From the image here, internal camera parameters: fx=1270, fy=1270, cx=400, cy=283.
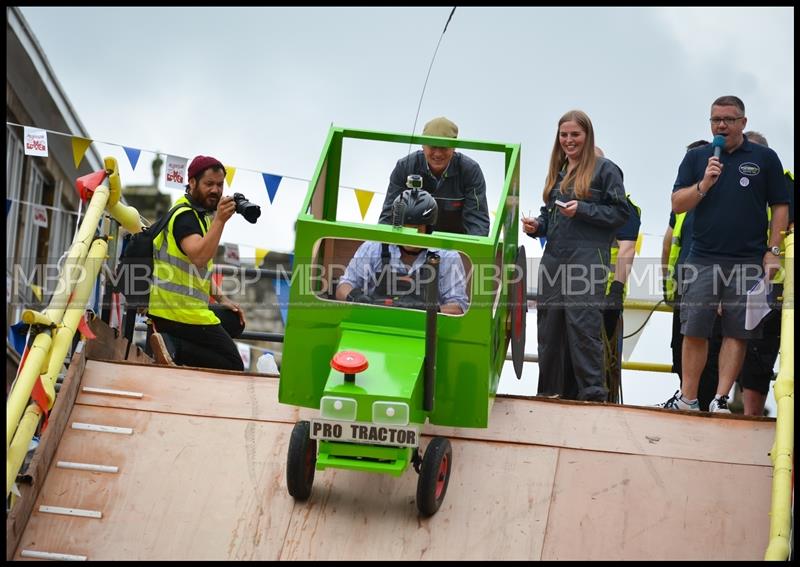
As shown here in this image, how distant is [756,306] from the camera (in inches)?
292

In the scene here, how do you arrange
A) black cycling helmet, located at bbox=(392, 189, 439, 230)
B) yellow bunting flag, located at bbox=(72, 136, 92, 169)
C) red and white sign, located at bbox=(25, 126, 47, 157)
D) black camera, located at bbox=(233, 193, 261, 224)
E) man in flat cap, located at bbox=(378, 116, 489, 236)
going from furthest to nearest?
yellow bunting flag, located at bbox=(72, 136, 92, 169) → red and white sign, located at bbox=(25, 126, 47, 157) → man in flat cap, located at bbox=(378, 116, 489, 236) → black camera, located at bbox=(233, 193, 261, 224) → black cycling helmet, located at bbox=(392, 189, 439, 230)

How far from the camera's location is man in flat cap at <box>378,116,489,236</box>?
26.6ft

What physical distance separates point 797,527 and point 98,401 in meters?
3.82

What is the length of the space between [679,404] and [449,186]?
6.54ft

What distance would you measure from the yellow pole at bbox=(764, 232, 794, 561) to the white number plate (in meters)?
1.71

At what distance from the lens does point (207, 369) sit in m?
7.45

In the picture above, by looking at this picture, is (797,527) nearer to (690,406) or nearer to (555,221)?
(690,406)

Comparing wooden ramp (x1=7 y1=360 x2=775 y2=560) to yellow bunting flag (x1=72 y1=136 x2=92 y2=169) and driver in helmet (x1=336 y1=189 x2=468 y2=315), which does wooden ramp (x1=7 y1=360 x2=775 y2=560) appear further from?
yellow bunting flag (x1=72 y1=136 x2=92 y2=169)

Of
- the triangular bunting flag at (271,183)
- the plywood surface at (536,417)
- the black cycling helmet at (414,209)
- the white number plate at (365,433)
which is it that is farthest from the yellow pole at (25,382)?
the triangular bunting flag at (271,183)

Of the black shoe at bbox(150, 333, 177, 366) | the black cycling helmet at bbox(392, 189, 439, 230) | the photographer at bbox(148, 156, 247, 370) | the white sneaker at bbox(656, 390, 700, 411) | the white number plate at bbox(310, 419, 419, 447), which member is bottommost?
the white number plate at bbox(310, 419, 419, 447)

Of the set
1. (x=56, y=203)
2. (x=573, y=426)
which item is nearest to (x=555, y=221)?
(x=573, y=426)

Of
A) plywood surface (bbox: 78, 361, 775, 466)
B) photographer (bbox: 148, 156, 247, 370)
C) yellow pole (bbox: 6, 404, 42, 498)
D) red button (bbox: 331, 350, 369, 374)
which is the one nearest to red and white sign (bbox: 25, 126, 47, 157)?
photographer (bbox: 148, 156, 247, 370)

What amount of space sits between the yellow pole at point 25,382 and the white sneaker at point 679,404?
11.7 ft

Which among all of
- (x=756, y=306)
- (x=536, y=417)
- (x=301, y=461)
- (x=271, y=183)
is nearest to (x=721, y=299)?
(x=756, y=306)
